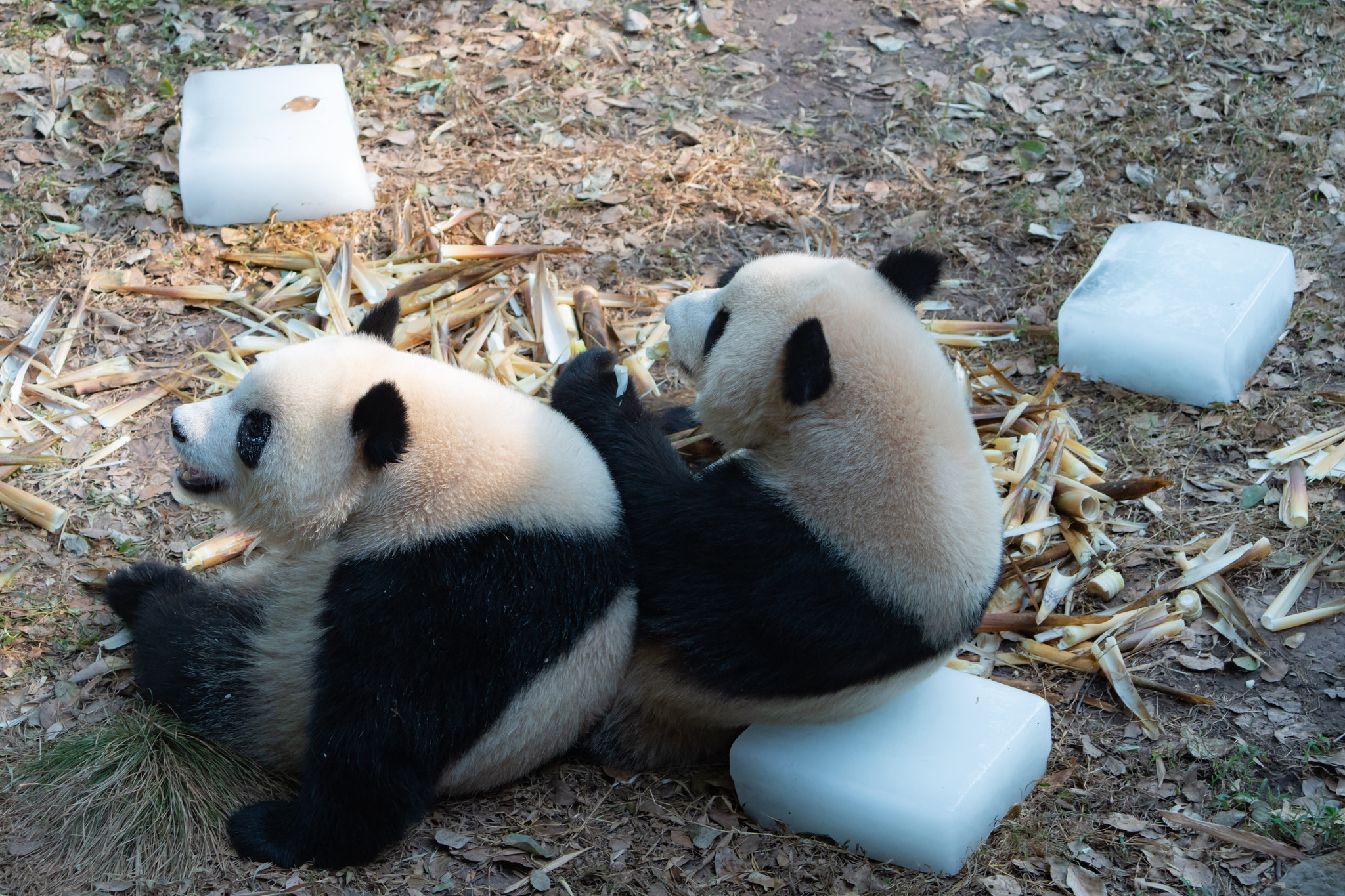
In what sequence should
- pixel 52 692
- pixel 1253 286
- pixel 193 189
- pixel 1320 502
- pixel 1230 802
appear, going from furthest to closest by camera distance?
pixel 193 189, pixel 1253 286, pixel 1320 502, pixel 52 692, pixel 1230 802

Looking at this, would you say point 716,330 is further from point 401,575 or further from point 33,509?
point 33,509

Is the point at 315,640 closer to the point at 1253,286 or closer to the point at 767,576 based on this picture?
the point at 767,576

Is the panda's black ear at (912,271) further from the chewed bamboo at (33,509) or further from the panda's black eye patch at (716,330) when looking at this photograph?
the chewed bamboo at (33,509)

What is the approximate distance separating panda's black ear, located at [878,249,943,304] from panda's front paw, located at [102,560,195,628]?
8.22 feet

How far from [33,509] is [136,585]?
28.0 inches

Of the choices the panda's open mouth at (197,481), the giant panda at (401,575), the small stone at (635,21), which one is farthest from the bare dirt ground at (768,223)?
the panda's open mouth at (197,481)

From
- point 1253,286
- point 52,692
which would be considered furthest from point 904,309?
point 52,692

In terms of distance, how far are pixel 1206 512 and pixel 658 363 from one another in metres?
2.40

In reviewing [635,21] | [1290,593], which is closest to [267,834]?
[1290,593]

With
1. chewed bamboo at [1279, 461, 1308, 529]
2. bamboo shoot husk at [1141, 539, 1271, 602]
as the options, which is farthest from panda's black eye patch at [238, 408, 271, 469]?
chewed bamboo at [1279, 461, 1308, 529]

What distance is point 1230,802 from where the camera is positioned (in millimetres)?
3020

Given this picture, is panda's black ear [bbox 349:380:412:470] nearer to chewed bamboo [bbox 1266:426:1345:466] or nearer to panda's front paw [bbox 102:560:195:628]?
panda's front paw [bbox 102:560:195:628]

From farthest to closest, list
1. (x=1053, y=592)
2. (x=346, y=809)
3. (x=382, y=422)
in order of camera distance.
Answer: (x=1053, y=592) → (x=346, y=809) → (x=382, y=422)

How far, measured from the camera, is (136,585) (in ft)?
11.2
